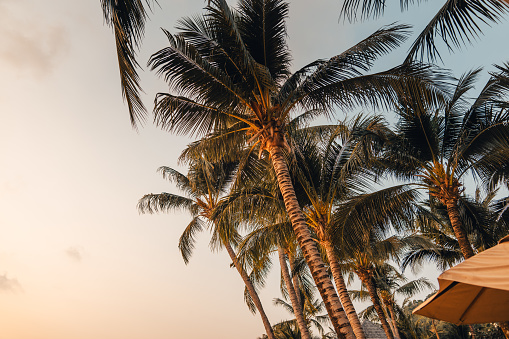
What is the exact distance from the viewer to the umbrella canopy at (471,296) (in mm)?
3271

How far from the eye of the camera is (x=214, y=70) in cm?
787

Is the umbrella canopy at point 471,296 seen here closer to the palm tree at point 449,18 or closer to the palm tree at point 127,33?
the palm tree at point 449,18

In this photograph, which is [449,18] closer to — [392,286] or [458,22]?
[458,22]

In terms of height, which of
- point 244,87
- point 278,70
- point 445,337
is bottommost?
point 445,337

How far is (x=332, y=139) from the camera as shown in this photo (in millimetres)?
10422

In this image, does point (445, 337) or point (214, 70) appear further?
point (445, 337)

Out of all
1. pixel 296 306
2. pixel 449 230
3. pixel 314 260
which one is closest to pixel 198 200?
pixel 296 306

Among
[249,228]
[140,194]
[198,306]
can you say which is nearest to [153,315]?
[198,306]

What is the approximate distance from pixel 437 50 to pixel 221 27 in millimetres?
4569

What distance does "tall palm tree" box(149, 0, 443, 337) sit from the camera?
748 centimetres

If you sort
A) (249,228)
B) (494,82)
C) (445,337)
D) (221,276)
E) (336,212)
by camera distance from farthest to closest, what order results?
(445,337) < (221,276) < (249,228) < (336,212) < (494,82)

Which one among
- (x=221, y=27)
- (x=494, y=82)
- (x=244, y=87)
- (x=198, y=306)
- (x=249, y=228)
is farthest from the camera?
(x=198, y=306)

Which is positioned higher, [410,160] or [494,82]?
[494,82]

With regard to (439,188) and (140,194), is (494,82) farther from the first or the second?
(140,194)
